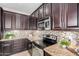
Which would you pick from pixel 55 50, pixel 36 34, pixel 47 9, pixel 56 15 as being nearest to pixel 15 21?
pixel 36 34

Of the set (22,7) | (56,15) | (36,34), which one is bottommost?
(36,34)

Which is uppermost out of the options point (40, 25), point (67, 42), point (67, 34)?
point (40, 25)

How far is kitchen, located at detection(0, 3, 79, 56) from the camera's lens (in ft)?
5.55

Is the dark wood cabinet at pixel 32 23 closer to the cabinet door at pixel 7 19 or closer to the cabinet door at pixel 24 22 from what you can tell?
the cabinet door at pixel 24 22

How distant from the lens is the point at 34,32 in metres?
1.74

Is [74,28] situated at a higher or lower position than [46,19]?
lower

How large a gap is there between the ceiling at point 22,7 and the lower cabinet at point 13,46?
0.41 metres

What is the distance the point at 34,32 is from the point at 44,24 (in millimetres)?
193

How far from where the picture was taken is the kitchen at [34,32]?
5.55 feet

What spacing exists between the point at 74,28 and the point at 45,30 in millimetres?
416

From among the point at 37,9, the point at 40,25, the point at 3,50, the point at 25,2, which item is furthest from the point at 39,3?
the point at 3,50

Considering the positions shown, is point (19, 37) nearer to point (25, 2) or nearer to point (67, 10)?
point (25, 2)

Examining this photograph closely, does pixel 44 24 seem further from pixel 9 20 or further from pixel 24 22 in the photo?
pixel 9 20

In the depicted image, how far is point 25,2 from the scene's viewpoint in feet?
5.74
